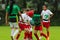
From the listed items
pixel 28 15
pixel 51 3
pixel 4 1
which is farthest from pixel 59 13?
pixel 28 15

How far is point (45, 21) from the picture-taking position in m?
13.9

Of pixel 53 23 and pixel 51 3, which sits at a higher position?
pixel 51 3

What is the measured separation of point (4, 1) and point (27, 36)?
70.4 ft

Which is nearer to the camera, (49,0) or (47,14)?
(47,14)

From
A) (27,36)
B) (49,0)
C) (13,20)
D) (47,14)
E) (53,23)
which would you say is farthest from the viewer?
(49,0)

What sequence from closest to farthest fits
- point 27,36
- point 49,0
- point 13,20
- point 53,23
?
point 27,36
point 13,20
point 53,23
point 49,0

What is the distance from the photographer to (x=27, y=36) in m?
10.2

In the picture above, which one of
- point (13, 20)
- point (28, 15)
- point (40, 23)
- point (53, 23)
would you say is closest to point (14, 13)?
point (13, 20)

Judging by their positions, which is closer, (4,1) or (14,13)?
(14,13)

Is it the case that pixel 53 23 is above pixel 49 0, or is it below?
below

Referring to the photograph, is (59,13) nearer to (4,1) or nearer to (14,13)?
(4,1)

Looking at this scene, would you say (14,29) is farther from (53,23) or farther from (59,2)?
(59,2)

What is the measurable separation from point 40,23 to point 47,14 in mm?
966

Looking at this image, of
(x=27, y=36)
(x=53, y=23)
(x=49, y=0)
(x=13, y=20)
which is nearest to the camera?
(x=27, y=36)
